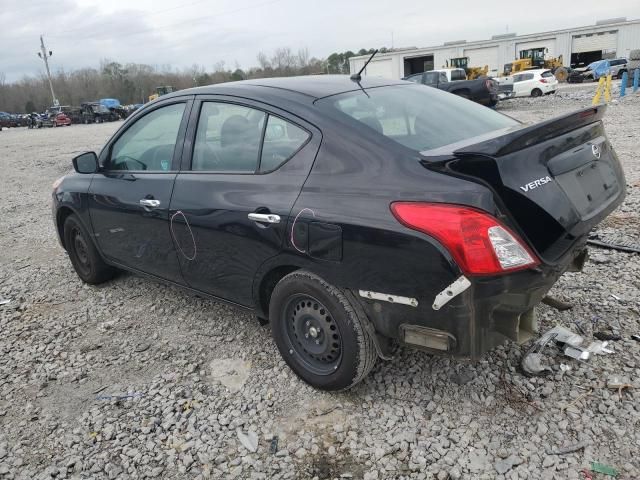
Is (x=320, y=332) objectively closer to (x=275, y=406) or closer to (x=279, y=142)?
(x=275, y=406)

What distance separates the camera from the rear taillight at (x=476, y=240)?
2137 millimetres

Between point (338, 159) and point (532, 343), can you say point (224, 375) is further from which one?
point (532, 343)

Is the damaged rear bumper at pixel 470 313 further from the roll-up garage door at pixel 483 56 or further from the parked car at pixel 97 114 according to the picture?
the roll-up garage door at pixel 483 56

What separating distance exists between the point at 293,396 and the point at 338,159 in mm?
→ 1369

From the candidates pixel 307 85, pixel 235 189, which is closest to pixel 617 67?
pixel 307 85

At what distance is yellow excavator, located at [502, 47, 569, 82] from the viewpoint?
43.0 m

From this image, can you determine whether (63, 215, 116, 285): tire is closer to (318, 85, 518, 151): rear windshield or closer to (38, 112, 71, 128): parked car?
(318, 85, 518, 151): rear windshield

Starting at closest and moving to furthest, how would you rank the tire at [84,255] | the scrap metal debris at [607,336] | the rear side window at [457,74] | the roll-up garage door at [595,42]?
the scrap metal debris at [607,336] → the tire at [84,255] → the rear side window at [457,74] → the roll-up garage door at [595,42]

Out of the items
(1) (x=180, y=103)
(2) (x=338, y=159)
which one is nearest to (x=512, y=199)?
(2) (x=338, y=159)

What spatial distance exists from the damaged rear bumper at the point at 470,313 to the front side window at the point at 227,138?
1149 millimetres

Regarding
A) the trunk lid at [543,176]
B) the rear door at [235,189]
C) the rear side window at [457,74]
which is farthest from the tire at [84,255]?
the rear side window at [457,74]

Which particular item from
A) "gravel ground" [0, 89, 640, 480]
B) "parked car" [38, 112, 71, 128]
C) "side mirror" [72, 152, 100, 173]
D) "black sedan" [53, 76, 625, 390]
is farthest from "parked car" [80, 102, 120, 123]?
"black sedan" [53, 76, 625, 390]

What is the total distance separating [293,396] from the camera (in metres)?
2.91

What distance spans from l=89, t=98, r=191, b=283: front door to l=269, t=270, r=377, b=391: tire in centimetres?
104
